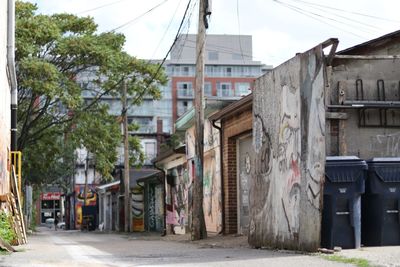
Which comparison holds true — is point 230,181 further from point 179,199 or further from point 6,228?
point 179,199

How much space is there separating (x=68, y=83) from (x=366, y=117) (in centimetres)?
2012

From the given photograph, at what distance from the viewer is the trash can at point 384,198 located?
39.1 ft

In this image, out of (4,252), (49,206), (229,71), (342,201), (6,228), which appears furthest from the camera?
(49,206)

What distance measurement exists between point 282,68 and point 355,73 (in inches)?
55.3

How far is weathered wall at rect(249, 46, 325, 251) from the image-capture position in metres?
12.0

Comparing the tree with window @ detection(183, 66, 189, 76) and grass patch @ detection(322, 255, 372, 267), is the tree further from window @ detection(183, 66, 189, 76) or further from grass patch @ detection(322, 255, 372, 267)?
window @ detection(183, 66, 189, 76)

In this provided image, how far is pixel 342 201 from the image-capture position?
11.7 meters

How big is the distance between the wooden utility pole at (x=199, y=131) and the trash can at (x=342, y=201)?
7.83 meters

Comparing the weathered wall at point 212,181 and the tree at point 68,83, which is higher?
the tree at point 68,83

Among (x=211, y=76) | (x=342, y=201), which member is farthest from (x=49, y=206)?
(x=342, y=201)

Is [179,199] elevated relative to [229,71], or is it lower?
lower

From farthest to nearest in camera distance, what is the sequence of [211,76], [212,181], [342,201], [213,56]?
1. [213,56]
2. [211,76]
3. [212,181]
4. [342,201]

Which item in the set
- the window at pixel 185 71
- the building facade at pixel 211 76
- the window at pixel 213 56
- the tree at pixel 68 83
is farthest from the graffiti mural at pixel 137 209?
the window at pixel 213 56

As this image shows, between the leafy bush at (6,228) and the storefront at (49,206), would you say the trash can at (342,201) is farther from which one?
the storefront at (49,206)
